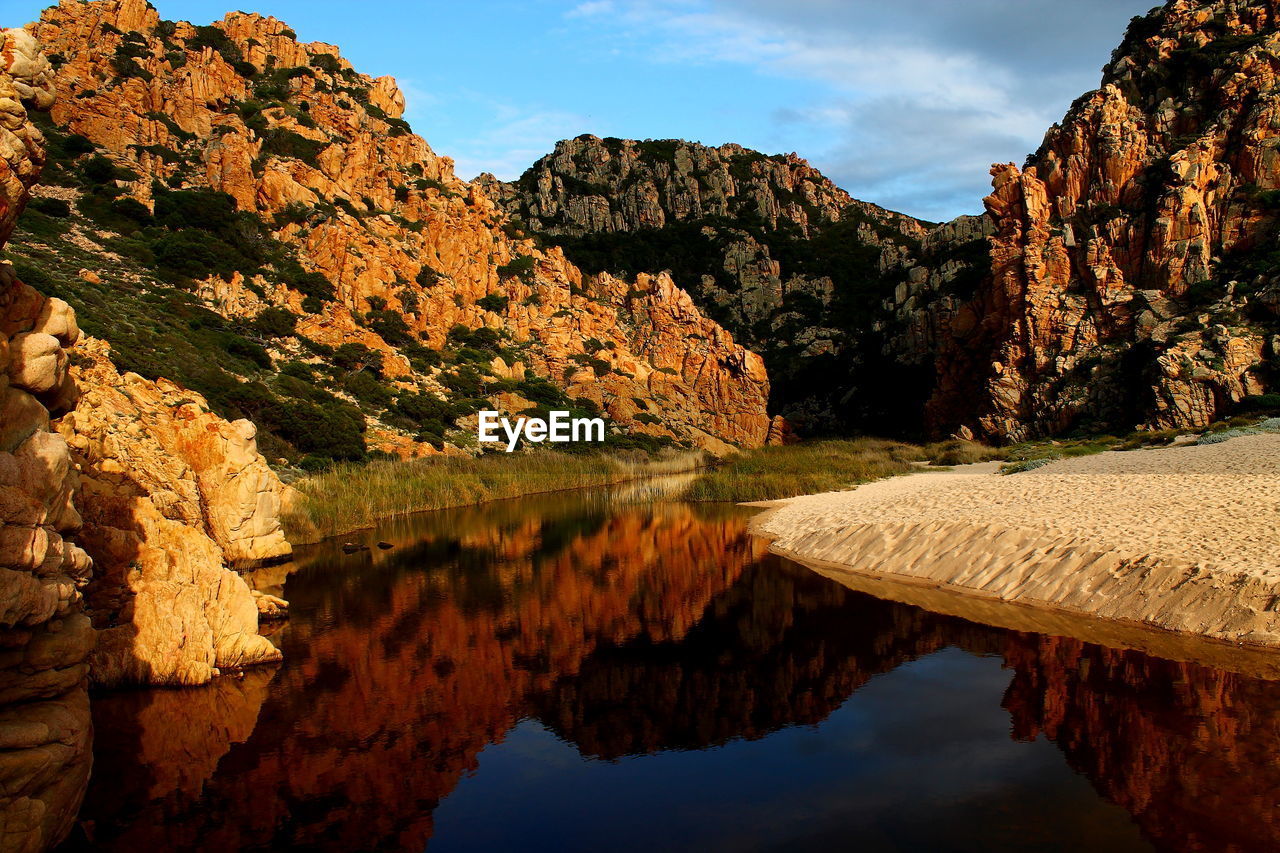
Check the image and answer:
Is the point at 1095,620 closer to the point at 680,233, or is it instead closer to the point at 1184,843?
the point at 1184,843

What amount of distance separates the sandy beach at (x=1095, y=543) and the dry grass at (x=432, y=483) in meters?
16.5

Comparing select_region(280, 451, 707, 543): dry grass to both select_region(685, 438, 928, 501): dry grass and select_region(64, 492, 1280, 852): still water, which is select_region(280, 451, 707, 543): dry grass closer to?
select_region(685, 438, 928, 501): dry grass

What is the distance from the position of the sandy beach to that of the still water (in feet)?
5.16

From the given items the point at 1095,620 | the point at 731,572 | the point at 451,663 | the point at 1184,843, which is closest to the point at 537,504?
the point at 731,572

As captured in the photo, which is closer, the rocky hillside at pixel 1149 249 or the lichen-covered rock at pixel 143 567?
the lichen-covered rock at pixel 143 567

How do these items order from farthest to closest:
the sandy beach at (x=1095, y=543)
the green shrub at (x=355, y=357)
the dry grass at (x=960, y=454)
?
1. the green shrub at (x=355, y=357)
2. the dry grass at (x=960, y=454)
3. the sandy beach at (x=1095, y=543)

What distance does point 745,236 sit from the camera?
4702 inches

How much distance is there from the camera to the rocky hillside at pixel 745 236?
104 meters

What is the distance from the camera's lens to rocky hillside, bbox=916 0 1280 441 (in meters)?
45.4

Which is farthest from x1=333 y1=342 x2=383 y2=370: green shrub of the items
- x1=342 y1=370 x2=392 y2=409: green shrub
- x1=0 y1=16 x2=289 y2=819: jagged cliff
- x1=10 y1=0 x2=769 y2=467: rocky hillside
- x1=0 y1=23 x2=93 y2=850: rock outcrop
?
x1=0 y1=23 x2=93 y2=850: rock outcrop

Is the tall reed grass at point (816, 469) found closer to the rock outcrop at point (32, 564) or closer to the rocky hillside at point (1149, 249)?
the rocky hillside at point (1149, 249)

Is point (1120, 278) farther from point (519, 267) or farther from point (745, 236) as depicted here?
point (745, 236)

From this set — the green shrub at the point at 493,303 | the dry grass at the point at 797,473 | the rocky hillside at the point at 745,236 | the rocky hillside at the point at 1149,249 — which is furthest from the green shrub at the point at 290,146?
the rocky hillside at the point at 1149,249

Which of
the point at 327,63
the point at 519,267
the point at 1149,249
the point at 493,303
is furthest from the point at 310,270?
the point at 1149,249
